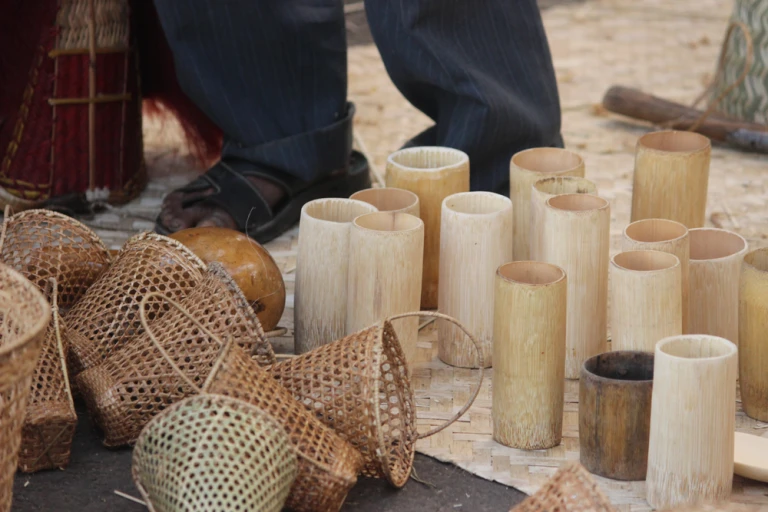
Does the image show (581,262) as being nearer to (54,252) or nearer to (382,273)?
(382,273)

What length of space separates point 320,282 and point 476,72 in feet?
1.92

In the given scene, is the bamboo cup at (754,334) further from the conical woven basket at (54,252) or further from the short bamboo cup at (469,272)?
the conical woven basket at (54,252)

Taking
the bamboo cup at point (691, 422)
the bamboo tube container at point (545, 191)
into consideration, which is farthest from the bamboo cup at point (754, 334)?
the bamboo tube container at point (545, 191)

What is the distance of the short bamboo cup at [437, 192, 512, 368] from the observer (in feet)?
4.86

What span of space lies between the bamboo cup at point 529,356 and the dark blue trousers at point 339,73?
0.63 meters

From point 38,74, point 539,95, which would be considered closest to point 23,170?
point 38,74

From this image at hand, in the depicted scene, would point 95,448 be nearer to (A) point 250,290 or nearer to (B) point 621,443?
(A) point 250,290

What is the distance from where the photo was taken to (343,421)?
47.1 inches

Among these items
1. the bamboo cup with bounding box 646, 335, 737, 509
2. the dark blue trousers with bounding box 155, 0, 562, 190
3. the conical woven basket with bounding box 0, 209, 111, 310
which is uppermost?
the dark blue trousers with bounding box 155, 0, 562, 190

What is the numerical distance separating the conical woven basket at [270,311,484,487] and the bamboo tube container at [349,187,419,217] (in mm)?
374

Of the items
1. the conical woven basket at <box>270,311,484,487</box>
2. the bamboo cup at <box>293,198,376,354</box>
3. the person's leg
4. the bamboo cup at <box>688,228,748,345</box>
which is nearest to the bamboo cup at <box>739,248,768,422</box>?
the bamboo cup at <box>688,228,748,345</box>

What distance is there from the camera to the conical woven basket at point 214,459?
104 centimetres

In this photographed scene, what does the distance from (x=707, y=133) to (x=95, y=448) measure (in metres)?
1.58

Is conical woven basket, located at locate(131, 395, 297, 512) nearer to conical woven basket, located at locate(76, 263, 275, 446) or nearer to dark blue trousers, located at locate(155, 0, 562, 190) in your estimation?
conical woven basket, located at locate(76, 263, 275, 446)
